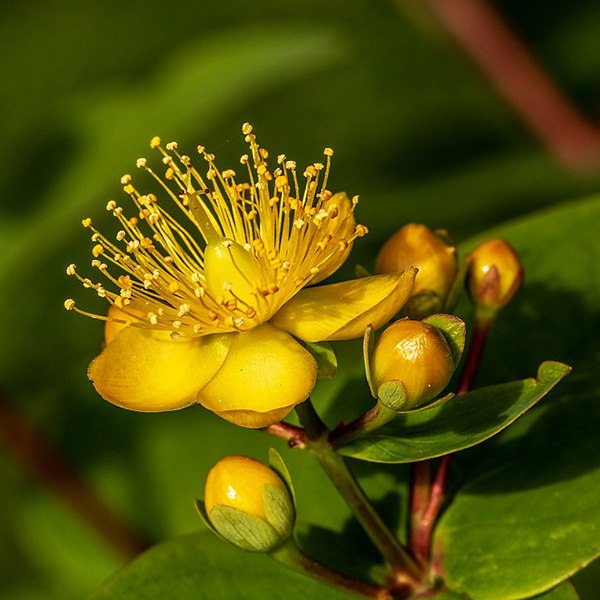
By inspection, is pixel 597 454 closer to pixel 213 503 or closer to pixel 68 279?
pixel 213 503

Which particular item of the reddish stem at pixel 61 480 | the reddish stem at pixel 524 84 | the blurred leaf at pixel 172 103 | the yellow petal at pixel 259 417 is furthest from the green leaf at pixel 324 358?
the reddish stem at pixel 524 84

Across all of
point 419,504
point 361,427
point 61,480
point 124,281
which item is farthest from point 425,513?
point 61,480

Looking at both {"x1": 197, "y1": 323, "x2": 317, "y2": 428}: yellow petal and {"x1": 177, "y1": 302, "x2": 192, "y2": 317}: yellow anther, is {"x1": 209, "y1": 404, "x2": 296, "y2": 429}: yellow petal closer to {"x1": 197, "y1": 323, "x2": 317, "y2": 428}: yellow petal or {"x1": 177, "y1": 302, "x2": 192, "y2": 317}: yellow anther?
{"x1": 197, "y1": 323, "x2": 317, "y2": 428}: yellow petal

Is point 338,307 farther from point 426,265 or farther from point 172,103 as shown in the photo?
point 172,103

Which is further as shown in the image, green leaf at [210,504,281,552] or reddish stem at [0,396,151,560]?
reddish stem at [0,396,151,560]

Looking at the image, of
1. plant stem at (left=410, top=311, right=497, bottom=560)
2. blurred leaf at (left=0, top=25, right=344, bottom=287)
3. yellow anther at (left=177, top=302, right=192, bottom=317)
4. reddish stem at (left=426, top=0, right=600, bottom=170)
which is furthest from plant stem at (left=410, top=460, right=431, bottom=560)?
reddish stem at (left=426, top=0, right=600, bottom=170)

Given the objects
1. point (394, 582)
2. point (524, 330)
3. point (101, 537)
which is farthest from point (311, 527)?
point (101, 537)
